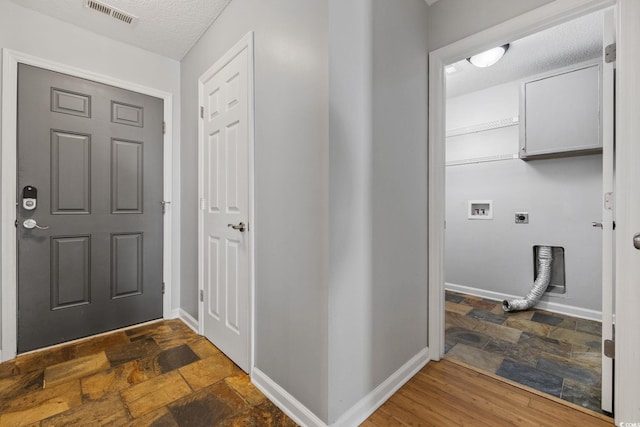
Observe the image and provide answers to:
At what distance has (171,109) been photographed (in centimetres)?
269

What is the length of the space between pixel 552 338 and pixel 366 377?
1.91 meters

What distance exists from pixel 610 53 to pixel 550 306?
2569 millimetres

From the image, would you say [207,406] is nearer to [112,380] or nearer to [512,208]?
[112,380]

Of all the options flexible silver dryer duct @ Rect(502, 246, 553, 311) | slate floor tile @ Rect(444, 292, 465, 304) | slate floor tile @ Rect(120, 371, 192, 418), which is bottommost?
slate floor tile @ Rect(120, 371, 192, 418)

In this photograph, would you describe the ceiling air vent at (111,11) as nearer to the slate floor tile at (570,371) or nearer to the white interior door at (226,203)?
the white interior door at (226,203)

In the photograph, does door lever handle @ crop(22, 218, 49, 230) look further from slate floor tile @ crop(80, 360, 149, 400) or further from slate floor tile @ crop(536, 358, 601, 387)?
slate floor tile @ crop(536, 358, 601, 387)

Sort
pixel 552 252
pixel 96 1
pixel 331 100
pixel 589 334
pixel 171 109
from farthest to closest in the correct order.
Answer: pixel 552 252
pixel 171 109
pixel 589 334
pixel 96 1
pixel 331 100

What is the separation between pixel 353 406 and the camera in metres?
1.37

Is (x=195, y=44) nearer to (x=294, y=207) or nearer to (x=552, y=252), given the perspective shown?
(x=294, y=207)

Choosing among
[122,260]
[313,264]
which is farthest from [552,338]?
[122,260]

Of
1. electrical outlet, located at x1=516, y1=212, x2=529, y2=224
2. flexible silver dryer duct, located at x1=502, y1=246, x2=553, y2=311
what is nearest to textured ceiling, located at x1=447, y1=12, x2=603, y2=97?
electrical outlet, located at x1=516, y1=212, x2=529, y2=224

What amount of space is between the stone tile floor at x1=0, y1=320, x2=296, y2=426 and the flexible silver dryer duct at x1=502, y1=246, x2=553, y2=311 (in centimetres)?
268

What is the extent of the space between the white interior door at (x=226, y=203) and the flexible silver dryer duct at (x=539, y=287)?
9.01ft

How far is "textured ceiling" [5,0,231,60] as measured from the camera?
6.57ft
